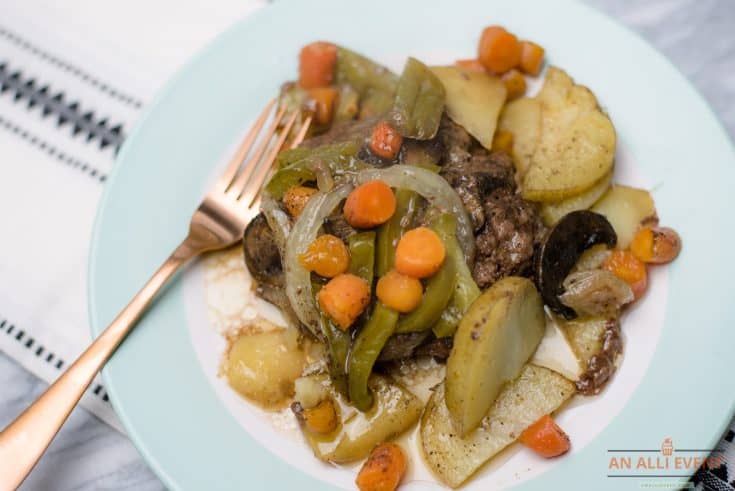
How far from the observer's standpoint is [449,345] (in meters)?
3.22

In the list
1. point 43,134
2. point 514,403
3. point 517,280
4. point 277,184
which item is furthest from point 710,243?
point 43,134

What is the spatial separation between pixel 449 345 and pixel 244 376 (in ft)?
3.08

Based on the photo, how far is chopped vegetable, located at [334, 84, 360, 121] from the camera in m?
3.91

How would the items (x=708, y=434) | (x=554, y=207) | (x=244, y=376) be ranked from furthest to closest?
(x=554, y=207) → (x=244, y=376) → (x=708, y=434)

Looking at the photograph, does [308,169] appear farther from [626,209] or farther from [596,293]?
[626,209]

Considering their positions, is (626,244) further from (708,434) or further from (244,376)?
(244,376)

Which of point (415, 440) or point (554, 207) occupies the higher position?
point (554, 207)

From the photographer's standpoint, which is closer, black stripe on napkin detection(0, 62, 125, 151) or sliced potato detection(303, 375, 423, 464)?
sliced potato detection(303, 375, 423, 464)

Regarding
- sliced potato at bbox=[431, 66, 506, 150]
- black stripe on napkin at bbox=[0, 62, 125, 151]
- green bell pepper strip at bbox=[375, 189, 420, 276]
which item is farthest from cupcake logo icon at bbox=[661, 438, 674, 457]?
black stripe on napkin at bbox=[0, 62, 125, 151]

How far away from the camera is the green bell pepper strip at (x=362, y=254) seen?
10.0 feet

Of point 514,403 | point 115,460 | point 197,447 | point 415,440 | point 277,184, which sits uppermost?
point 277,184

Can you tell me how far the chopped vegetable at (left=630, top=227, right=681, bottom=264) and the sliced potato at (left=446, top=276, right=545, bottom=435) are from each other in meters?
0.61

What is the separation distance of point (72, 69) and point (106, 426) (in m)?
2.29

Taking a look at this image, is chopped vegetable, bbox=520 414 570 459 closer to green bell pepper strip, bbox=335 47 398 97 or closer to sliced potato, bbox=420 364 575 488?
sliced potato, bbox=420 364 575 488
